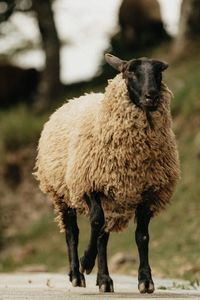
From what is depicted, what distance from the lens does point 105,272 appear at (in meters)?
10.8

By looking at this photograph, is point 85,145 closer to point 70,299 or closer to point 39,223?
point 70,299

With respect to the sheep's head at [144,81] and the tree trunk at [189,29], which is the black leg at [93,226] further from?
the tree trunk at [189,29]

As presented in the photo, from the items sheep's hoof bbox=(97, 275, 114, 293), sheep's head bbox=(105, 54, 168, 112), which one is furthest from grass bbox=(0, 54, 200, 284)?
sheep's head bbox=(105, 54, 168, 112)

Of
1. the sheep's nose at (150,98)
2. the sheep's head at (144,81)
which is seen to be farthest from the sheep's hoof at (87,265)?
the sheep's nose at (150,98)

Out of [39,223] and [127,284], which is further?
[39,223]

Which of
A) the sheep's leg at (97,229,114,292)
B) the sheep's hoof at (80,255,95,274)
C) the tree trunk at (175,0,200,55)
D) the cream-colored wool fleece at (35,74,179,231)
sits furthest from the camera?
the tree trunk at (175,0,200,55)

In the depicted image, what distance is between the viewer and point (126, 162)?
10.7 metres

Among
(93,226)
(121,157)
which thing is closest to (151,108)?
(121,157)

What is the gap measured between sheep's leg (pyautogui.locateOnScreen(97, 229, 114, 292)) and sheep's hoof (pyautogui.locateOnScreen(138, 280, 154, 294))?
1.20 ft

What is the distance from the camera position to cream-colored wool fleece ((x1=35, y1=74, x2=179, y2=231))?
10688 mm

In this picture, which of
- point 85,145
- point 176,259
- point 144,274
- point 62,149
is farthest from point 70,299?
point 176,259

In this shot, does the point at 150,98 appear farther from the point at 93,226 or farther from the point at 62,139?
the point at 62,139

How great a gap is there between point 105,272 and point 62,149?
6.38 feet

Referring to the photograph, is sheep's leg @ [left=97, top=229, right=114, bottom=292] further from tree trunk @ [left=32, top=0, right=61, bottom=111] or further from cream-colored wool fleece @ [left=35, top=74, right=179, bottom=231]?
tree trunk @ [left=32, top=0, right=61, bottom=111]
